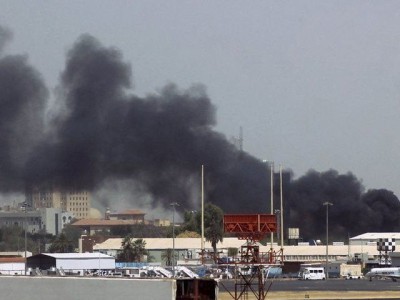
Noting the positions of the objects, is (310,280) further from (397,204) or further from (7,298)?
(397,204)

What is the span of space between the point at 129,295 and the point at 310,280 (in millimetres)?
58179

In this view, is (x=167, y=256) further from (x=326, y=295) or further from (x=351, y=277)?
(x=326, y=295)

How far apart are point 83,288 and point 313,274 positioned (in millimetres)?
60463

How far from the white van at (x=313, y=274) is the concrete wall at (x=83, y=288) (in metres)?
59.1

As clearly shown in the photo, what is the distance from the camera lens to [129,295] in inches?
1633

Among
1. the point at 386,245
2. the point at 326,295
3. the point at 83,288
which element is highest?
the point at 386,245

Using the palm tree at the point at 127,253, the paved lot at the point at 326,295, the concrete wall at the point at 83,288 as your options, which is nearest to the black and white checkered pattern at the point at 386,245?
the palm tree at the point at 127,253

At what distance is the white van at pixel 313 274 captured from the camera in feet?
328

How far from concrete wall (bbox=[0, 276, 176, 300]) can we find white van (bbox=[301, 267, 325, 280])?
5908 centimetres

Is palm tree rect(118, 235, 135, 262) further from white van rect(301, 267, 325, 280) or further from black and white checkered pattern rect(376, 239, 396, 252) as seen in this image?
white van rect(301, 267, 325, 280)

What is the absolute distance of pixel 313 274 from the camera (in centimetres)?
10075

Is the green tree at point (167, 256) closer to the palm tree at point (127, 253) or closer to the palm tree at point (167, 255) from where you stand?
the palm tree at point (167, 255)

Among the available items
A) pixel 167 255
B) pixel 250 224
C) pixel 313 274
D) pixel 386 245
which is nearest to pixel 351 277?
pixel 313 274

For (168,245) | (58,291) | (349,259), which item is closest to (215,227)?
(168,245)
